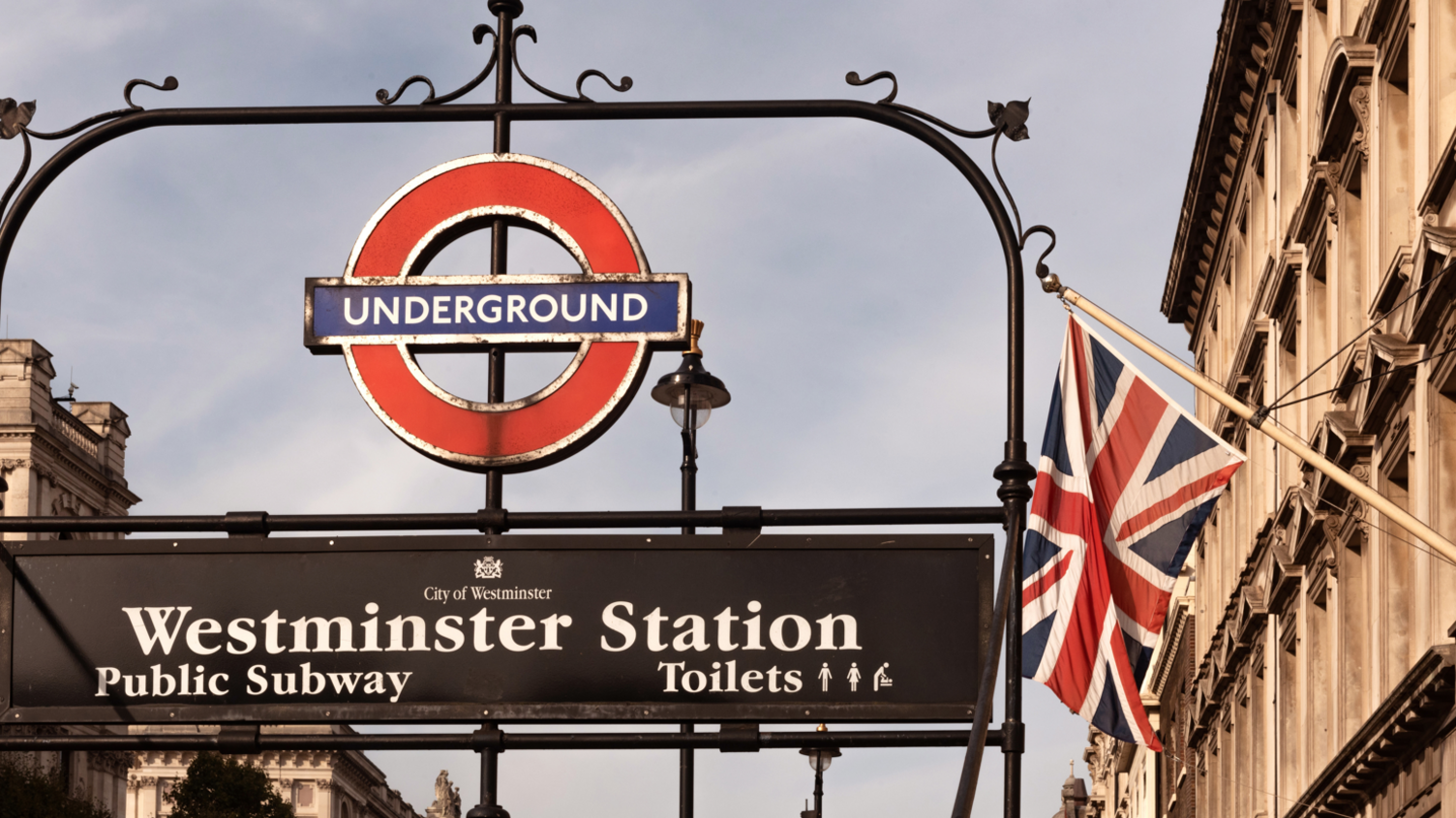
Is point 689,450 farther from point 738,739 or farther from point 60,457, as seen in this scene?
point 60,457

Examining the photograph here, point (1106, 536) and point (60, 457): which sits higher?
point (60, 457)

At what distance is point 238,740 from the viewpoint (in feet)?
21.5

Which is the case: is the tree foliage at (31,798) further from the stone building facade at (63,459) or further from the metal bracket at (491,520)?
the metal bracket at (491,520)

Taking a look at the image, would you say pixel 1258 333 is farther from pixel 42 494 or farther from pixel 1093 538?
pixel 42 494

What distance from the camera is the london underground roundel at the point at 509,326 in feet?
22.8

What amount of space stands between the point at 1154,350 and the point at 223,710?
8.71m

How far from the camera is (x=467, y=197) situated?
23.7 ft

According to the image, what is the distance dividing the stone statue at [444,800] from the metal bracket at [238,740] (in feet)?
475

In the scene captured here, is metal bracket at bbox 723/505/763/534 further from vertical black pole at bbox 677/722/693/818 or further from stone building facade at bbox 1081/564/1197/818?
stone building facade at bbox 1081/564/1197/818

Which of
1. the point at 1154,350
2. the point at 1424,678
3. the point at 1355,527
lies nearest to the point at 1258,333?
the point at 1355,527

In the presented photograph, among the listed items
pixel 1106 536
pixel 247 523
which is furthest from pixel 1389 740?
pixel 247 523

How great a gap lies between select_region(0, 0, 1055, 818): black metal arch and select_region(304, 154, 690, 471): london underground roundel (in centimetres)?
16

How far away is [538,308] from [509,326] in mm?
118

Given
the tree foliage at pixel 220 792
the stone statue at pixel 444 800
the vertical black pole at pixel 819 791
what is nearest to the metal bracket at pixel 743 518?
the vertical black pole at pixel 819 791
